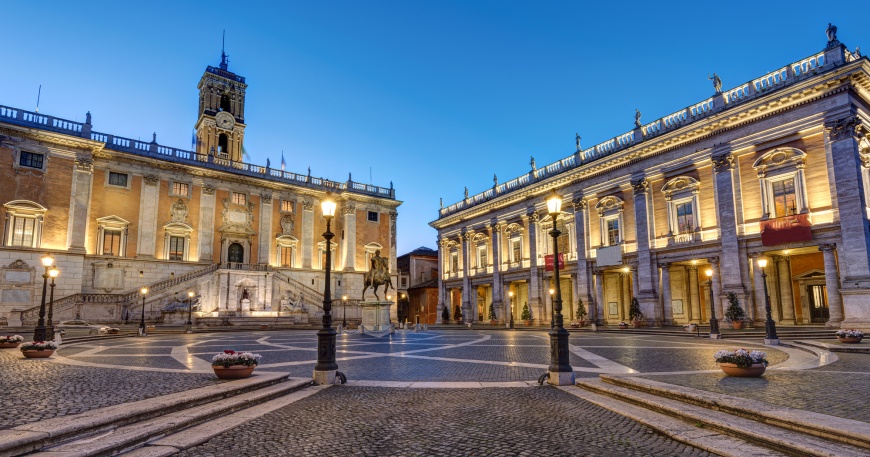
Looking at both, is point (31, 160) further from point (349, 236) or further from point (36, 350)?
point (36, 350)

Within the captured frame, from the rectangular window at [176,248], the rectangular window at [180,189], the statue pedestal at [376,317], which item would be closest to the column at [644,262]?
the statue pedestal at [376,317]

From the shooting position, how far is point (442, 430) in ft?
20.3

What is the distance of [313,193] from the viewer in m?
52.2

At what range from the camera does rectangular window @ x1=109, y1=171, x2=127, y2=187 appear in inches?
1606

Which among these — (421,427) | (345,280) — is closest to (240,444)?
(421,427)

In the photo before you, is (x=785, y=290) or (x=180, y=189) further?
(x=180, y=189)

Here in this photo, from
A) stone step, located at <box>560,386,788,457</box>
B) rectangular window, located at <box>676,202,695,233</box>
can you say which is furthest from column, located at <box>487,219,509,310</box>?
stone step, located at <box>560,386,788,457</box>

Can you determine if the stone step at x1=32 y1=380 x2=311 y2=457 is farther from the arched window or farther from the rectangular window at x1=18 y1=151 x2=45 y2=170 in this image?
the arched window

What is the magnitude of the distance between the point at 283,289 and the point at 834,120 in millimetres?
42287

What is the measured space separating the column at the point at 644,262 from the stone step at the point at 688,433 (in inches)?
1027

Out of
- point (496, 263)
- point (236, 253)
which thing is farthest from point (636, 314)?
point (236, 253)

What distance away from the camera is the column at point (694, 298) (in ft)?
108

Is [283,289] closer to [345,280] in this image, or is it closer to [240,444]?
[345,280]

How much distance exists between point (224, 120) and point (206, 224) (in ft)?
51.6
